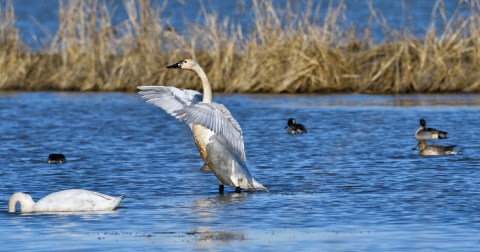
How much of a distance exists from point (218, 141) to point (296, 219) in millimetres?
2199

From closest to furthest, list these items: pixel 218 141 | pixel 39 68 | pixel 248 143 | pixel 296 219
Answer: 1. pixel 296 219
2. pixel 218 141
3. pixel 248 143
4. pixel 39 68

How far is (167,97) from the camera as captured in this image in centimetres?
1282

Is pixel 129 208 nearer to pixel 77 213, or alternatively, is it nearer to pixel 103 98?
pixel 77 213

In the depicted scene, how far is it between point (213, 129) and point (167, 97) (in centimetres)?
94

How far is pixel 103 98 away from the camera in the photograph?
81.6 ft

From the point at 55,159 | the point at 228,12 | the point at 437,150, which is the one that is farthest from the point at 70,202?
the point at 228,12

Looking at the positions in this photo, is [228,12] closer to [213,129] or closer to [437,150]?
[437,150]

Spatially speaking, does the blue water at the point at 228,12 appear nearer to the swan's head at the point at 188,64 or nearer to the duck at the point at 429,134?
the duck at the point at 429,134

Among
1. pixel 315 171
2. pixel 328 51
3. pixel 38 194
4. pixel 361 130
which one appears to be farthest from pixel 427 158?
pixel 328 51

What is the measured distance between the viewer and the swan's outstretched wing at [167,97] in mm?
12727

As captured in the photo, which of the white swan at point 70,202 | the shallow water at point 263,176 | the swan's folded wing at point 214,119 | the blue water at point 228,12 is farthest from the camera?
the blue water at point 228,12

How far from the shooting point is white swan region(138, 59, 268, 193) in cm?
1212

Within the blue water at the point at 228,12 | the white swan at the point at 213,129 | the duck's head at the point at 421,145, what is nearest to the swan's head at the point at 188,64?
the white swan at the point at 213,129

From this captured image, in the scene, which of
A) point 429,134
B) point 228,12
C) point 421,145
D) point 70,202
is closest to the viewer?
point 70,202
